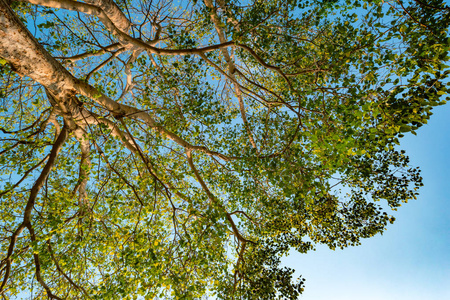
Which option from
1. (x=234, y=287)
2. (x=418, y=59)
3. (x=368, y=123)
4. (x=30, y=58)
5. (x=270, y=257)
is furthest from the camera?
(x=270, y=257)

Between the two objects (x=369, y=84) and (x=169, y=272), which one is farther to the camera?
(x=169, y=272)

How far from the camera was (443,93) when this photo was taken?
3.14 m

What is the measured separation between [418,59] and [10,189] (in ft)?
26.6

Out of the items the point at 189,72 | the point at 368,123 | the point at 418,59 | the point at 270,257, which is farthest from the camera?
A: the point at 270,257

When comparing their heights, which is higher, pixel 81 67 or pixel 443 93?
pixel 81 67

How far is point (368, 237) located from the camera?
647 centimetres

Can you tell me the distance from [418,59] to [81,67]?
992 cm

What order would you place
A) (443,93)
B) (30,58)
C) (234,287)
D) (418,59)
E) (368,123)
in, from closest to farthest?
(443,93) → (418,59) → (30,58) → (368,123) → (234,287)

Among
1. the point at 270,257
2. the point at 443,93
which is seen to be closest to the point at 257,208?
the point at 270,257

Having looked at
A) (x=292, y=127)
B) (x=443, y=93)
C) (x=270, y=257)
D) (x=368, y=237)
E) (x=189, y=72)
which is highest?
(x=189, y=72)

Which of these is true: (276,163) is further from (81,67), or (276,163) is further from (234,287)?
Result: (81,67)

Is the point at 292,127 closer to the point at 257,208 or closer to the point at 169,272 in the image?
the point at 257,208

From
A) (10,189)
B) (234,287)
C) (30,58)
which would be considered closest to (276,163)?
(234,287)

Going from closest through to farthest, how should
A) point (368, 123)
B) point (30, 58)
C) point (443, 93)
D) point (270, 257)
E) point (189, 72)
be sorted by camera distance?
point (443, 93) < point (30, 58) < point (368, 123) < point (189, 72) < point (270, 257)
